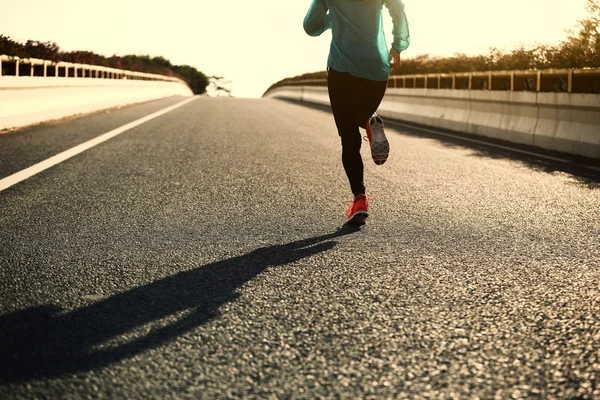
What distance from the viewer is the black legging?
605 centimetres

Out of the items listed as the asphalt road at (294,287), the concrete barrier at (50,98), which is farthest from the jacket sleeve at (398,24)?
the concrete barrier at (50,98)

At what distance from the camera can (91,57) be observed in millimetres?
36688

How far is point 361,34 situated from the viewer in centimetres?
601

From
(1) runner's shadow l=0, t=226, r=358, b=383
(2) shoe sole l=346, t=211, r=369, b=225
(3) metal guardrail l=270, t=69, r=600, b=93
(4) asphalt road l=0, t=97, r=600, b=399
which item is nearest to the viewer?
(4) asphalt road l=0, t=97, r=600, b=399

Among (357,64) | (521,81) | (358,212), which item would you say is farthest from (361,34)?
(521,81)

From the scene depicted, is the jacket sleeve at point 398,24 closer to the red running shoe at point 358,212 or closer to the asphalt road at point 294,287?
the red running shoe at point 358,212

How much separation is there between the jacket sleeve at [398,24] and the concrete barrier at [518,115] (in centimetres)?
530

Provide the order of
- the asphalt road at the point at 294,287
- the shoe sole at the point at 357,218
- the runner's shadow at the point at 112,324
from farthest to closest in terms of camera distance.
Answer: the shoe sole at the point at 357,218 → the runner's shadow at the point at 112,324 → the asphalt road at the point at 294,287

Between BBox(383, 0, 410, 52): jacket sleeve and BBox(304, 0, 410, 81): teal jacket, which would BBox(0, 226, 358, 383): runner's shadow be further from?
BBox(383, 0, 410, 52): jacket sleeve

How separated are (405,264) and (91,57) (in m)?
34.5

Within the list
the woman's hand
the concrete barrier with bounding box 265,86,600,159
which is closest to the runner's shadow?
the woman's hand

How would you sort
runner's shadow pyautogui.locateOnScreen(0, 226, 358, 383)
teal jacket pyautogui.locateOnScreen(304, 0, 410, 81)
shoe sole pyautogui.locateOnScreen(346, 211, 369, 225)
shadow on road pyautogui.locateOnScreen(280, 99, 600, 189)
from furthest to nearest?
shadow on road pyautogui.locateOnScreen(280, 99, 600, 189)
teal jacket pyautogui.locateOnScreen(304, 0, 410, 81)
shoe sole pyautogui.locateOnScreen(346, 211, 369, 225)
runner's shadow pyautogui.locateOnScreen(0, 226, 358, 383)

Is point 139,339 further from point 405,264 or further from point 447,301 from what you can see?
point 405,264

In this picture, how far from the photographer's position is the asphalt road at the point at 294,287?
284 centimetres
